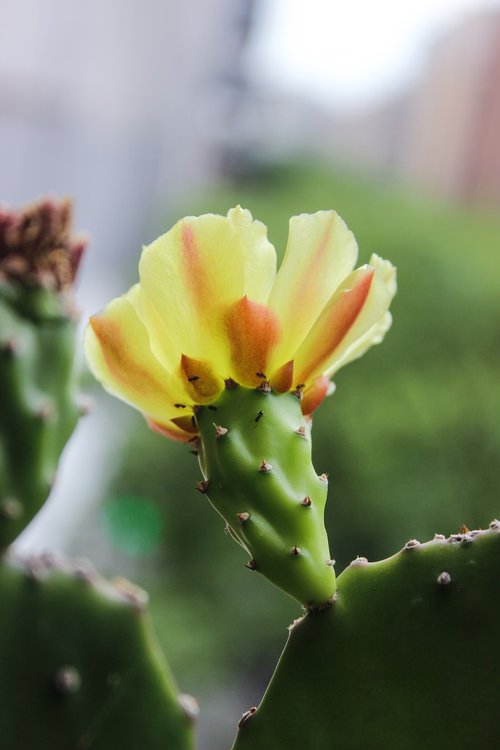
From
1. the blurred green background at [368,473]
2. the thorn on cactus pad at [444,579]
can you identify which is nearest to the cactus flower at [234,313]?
the thorn on cactus pad at [444,579]

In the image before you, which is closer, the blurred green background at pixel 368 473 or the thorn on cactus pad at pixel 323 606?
the thorn on cactus pad at pixel 323 606

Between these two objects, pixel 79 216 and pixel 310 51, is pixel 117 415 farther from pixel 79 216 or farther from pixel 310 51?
A: pixel 310 51

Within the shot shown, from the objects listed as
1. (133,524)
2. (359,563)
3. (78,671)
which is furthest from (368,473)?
(359,563)

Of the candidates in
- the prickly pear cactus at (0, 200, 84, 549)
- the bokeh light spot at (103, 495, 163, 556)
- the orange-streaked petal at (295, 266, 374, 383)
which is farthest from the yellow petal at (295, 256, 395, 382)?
the bokeh light spot at (103, 495, 163, 556)

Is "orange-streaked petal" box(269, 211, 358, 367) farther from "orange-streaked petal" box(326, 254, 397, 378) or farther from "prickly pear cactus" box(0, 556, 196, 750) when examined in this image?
"prickly pear cactus" box(0, 556, 196, 750)

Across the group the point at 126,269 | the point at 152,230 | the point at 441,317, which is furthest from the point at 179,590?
the point at 152,230

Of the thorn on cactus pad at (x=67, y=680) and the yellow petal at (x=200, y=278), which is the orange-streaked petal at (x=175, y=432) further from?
the thorn on cactus pad at (x=67, y=680)
